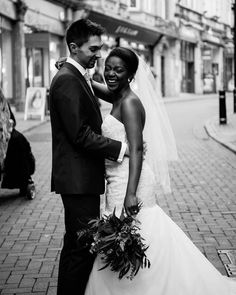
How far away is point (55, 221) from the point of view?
6.53 m

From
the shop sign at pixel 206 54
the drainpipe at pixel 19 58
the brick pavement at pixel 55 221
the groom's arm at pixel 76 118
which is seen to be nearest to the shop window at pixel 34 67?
the drainpipe at pixel 19 58

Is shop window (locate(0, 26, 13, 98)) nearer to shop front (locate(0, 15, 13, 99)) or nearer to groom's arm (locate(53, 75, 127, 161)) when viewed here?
shop front (locate(0, 15, 13, 99))

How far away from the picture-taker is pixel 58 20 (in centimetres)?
2759

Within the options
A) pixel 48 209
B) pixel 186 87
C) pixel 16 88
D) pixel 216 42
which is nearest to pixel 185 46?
pixel 186 87

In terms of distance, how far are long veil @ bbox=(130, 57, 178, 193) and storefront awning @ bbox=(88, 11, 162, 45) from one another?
27028mm

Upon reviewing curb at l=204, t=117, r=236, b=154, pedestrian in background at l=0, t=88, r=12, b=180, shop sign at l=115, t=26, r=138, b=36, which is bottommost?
curb at l=204, t=117, r=236, b=154

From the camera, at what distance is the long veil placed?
12.4 feet

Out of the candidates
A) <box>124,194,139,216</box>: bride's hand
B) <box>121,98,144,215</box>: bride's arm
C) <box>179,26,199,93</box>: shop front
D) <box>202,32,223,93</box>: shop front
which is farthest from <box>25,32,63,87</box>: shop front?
<box>202,32,223,93</box>: shop front

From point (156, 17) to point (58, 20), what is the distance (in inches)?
553

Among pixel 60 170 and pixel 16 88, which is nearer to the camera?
pixel 60 170

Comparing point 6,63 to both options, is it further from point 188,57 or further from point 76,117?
point 188,57

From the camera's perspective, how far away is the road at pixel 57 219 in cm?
475

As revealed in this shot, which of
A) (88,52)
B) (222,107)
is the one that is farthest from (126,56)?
(222,107)

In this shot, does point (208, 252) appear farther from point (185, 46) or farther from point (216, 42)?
point (216, 42)
